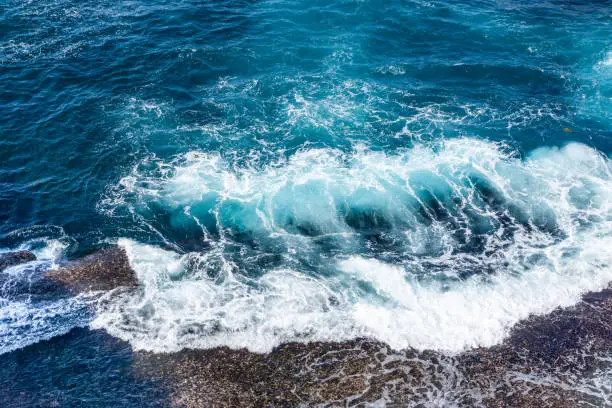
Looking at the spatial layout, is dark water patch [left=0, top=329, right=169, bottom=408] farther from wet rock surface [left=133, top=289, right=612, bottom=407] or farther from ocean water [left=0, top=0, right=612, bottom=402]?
ocean water [left=0, top=0, right=612, bottom=402]

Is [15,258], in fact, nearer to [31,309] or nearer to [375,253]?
[31,309]

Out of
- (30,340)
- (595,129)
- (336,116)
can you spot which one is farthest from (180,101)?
(595,129)

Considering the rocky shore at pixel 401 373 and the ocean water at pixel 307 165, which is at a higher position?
the ocean water at pixel 307 165

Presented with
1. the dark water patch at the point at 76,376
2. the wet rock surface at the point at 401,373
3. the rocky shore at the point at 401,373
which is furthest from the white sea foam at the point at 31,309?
the wet rock surface at the point at 401,373

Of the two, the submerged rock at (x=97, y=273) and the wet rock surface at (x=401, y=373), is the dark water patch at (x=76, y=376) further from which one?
the submerged rock at (x=97, y=273)

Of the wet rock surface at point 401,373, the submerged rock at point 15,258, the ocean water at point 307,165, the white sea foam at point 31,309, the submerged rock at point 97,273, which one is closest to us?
the wet rock surface at point 401,373

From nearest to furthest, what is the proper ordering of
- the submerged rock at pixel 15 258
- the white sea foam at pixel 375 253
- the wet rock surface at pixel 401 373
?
the wet rock surface at pixel 401 373
the white sea foam at pixel 375 253
the submerged rock at pixel 15 258

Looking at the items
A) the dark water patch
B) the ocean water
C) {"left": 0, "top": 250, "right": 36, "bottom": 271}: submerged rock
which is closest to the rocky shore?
the dark water patch

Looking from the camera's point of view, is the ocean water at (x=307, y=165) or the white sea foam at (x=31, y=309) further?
the ocean water at (x=307, y=165)
